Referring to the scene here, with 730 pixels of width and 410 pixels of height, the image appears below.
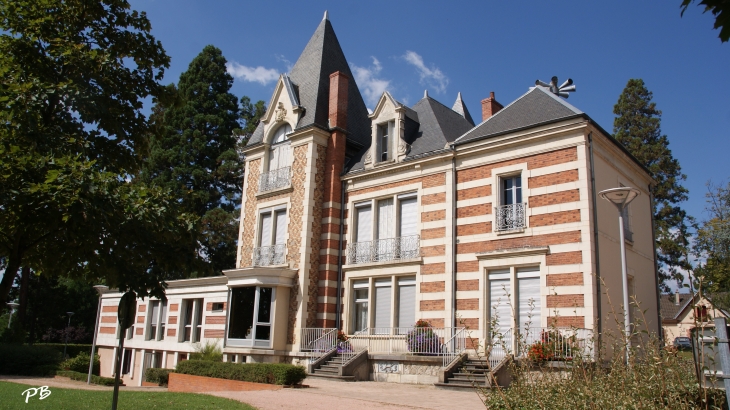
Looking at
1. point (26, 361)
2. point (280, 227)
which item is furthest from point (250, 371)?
point (26, 361)

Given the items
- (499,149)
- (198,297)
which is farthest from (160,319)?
(499,149)

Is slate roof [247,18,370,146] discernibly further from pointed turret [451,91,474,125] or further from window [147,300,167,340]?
window [147,300,167,340]

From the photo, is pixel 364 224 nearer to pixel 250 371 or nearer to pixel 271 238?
pixel 271 238

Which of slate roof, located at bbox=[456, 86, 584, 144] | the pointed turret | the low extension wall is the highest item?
the pointed turret

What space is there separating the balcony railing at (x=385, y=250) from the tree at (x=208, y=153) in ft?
52.2

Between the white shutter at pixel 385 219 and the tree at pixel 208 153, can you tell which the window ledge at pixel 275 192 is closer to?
the white shutter at pixel 385 219

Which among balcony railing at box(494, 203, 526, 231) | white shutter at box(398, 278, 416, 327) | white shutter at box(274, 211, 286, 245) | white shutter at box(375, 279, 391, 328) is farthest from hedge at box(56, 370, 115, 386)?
balcony railing at box(494, 203, 526, 231)

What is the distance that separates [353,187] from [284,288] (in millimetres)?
4641

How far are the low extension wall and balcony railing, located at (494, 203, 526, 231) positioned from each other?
26.8ft

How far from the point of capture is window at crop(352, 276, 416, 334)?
794 inches

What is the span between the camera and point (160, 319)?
28.0 m

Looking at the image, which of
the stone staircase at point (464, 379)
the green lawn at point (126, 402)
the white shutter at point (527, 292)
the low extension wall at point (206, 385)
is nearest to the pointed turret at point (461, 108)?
the white shutter at point (527, 292)

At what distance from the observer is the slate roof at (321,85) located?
78.2 ft

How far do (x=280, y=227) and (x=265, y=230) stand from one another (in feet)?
2.90
